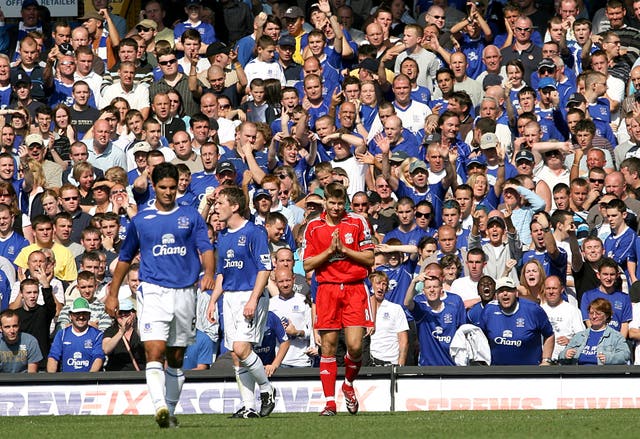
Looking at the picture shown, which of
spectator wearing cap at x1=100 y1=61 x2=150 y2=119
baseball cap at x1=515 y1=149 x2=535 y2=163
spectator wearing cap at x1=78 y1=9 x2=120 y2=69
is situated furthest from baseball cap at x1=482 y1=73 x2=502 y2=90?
spectator wearing cap at x1=78 y1=9 x2=120 y2=69

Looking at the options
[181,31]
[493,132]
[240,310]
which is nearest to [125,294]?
[240,310]

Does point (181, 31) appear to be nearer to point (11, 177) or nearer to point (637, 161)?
point (11, 177)

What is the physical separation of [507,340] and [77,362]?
16.1 ft

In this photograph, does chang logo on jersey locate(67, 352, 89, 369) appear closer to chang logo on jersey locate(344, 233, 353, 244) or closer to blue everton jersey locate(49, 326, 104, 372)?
blue everton jersey locate(49, 326, 104, 372)

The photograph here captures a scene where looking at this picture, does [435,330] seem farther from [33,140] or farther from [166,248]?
[33,140]

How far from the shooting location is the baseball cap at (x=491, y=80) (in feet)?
68.1

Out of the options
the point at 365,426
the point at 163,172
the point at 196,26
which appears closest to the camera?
the point at 163,172

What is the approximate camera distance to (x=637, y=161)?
1841cm

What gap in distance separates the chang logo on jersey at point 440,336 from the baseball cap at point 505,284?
834mm

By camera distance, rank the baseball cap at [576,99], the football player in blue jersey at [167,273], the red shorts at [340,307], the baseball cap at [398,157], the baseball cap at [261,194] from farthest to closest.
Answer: the baseball cap at [576,99] < the baseball cap at [398,157] < the baseball cap at [261,194] < the red shorts at [340,307] < the football player in blue jersey at [167,273]

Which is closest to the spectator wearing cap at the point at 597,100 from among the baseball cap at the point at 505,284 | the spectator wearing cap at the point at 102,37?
the baseball cap at the point at 505,284

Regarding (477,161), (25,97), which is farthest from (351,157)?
(25,97)

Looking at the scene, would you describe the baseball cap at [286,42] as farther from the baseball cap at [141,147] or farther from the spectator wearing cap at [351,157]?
the baseball cap at [141,147]

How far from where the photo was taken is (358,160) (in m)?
19.0
